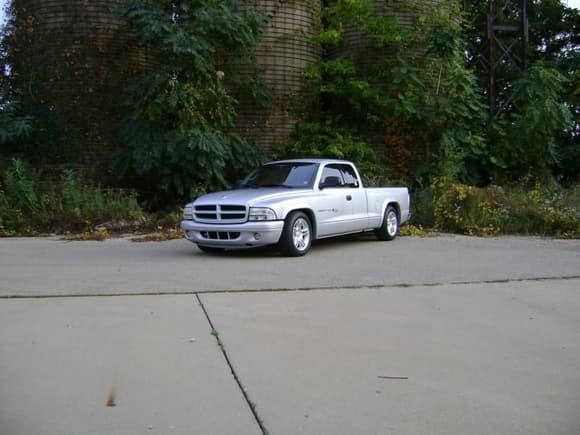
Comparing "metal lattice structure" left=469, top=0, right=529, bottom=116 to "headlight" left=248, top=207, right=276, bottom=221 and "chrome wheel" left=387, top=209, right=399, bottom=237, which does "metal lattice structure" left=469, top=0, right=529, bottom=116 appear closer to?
"chrome wheel" left=387, top=209, right=399, bottom=237

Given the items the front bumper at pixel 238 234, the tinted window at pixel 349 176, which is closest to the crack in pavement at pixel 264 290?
the front bumper at pixel 238 234

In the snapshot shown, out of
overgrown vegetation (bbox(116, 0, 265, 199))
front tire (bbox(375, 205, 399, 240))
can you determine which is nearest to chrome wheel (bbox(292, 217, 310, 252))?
front tire (bbox(375, 205, 399, 240))

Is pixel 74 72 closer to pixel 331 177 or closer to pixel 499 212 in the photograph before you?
pixel 331 177

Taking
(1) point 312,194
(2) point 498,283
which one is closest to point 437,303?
(2) point 498,283

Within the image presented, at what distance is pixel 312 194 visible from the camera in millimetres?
10469

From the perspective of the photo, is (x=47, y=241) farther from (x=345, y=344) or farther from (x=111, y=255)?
(x=345, y=344)

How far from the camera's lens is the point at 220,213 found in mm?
9906

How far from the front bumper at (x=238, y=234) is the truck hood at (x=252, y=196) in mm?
358

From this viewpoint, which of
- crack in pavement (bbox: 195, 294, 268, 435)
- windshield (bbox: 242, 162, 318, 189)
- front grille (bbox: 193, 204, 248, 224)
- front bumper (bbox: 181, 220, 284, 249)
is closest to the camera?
crack in pavement (bbox: 195, 294, 268, 435)

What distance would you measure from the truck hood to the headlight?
0.44 ft

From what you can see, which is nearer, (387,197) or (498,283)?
(498,283)

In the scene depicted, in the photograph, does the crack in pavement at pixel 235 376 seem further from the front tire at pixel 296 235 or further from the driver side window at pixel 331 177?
the driver side window at pixel 331 177

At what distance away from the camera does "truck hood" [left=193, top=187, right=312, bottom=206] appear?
975 cm

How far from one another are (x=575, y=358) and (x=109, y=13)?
50.5 ft
